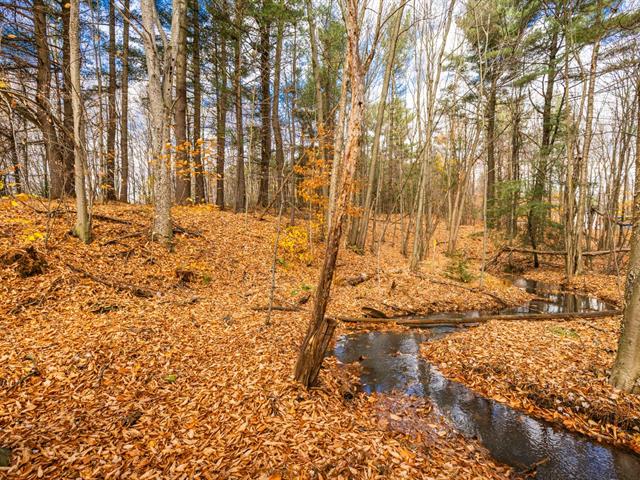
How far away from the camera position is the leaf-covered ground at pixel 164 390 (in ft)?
10.5

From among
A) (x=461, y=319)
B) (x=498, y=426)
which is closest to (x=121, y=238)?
(x=498, y=426)

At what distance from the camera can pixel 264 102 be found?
52.4ft

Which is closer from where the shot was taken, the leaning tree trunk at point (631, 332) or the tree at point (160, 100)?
the leaning tree trunk at point (631, 332)

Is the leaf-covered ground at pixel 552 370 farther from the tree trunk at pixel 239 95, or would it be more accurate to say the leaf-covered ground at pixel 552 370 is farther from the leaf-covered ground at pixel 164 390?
the tree trunk at pixel 239 95

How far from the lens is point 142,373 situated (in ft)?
15.0

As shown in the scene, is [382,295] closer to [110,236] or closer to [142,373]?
[142,373]

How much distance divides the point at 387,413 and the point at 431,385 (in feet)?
4.73

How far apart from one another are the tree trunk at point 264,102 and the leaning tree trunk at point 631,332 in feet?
43.8

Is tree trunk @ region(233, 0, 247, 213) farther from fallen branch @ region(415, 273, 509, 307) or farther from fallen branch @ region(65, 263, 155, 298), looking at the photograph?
fallen branch @ region(415, 273, 509, 307)

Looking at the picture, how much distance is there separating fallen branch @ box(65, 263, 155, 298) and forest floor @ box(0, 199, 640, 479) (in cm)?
3

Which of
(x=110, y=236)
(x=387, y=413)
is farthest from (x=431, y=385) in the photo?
(x=110, y=236)

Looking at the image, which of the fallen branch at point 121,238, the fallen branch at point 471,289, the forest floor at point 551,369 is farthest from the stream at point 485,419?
the fallen branch at point 121,238

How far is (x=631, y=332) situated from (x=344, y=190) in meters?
4.70

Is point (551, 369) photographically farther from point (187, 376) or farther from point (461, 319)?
point (187, 376)
